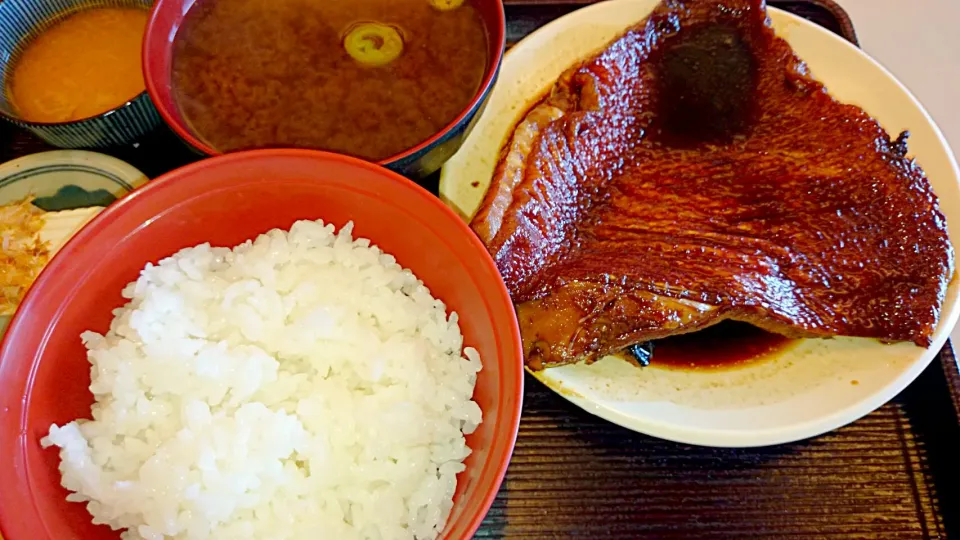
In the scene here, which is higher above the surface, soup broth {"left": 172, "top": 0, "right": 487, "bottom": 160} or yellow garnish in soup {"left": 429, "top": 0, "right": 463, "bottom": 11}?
yellow garnish in soup {"left": 429, "top": 0, "right": 463, "bottom": 11}

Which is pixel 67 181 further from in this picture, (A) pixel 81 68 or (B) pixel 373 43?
(B) pixel 373 43

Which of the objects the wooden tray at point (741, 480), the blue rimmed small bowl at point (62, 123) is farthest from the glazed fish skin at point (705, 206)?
the blue rimmed small bowl at point (62, 123)

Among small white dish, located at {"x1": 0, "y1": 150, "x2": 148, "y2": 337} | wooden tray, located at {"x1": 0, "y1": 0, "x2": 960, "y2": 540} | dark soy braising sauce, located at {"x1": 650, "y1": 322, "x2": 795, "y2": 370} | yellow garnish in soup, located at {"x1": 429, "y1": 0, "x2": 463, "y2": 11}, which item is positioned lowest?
wooden tray, located at {"x1": 0, "y1": 0, "x2": 960, "y2": 540}

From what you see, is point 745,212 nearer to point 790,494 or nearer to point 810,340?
point 810,340

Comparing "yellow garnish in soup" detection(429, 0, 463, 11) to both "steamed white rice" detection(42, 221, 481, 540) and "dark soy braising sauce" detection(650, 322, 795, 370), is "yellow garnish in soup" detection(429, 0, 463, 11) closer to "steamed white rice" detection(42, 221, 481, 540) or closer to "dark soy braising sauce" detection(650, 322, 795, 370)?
"steamed white rice" detection(42, 221, 481, 540)

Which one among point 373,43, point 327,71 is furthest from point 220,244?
point 373,43

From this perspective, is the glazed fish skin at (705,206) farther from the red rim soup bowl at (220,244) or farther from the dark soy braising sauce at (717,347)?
the red rim soup bowl at (220,244)

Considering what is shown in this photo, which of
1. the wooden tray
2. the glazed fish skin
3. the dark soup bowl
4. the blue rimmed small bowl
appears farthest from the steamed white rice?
the blue rimmed small bowl
